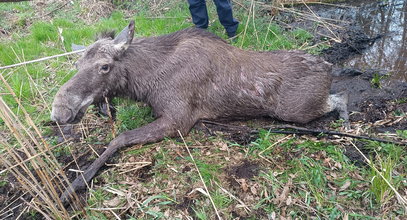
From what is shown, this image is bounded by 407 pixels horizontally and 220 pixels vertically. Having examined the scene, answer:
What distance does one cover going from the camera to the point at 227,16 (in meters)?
5.71

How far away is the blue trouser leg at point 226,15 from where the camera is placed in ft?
18.4

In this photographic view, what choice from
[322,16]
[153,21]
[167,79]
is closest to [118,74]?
[167,79]

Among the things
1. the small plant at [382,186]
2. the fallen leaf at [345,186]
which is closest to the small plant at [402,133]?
the small plant at [382,186]

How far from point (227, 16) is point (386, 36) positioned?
2.81 metres

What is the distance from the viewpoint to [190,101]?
12.1 feet

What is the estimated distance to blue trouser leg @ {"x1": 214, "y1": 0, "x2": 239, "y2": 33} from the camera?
5.60m

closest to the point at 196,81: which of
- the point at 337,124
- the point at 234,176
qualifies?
the point at 234,176

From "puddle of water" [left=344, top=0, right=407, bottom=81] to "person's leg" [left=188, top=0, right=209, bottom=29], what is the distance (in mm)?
2578

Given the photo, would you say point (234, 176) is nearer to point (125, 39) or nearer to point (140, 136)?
point (140, 136)

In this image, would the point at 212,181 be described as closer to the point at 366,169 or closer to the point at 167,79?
the point at 167,79

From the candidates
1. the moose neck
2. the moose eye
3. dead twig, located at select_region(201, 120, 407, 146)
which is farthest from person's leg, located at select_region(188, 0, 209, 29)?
the moose eye

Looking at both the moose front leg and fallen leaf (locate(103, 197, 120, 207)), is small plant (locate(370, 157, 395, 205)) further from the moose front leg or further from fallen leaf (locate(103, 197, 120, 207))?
fallen leaf (locate(103, 197, 120, 207))

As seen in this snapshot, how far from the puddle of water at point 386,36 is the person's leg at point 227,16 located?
203 centimetres

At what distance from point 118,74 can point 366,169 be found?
2.73 m
